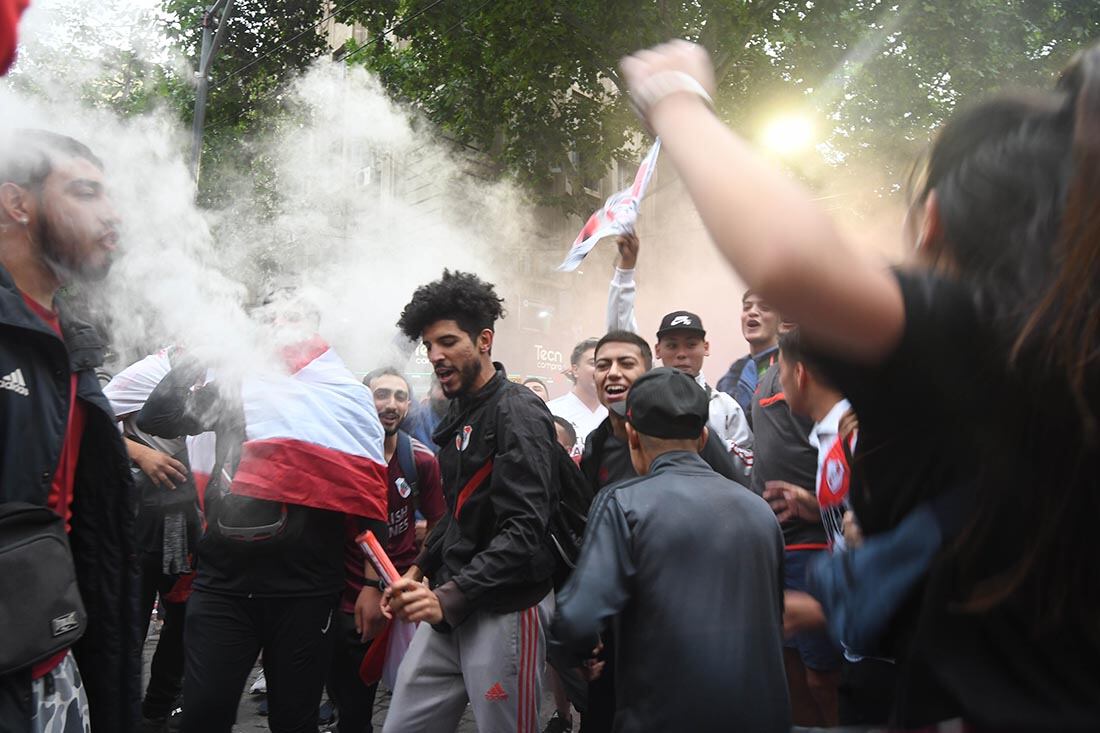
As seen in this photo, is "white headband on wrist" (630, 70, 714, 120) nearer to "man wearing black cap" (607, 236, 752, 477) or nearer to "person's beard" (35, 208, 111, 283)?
"person's beard" (35, 208, 111, 283)

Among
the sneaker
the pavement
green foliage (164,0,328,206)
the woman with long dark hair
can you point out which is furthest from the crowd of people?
green foliage (164,0,328,206)

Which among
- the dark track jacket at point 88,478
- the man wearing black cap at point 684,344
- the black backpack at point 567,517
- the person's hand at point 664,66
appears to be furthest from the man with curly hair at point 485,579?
the person's hand at point 664,66

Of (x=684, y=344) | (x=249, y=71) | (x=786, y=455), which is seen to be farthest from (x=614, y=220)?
(x=249, y=71)

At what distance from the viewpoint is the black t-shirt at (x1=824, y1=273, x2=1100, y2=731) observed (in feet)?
2.81

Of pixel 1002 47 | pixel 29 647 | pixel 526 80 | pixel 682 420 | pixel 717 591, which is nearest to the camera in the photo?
pixel 29 647

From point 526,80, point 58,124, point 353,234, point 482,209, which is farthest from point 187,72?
point 58,124

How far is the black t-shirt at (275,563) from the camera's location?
11.3ft

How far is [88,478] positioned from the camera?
2.28 metres

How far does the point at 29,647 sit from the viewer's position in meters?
1.82

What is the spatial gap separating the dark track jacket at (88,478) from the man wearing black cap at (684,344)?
230cm

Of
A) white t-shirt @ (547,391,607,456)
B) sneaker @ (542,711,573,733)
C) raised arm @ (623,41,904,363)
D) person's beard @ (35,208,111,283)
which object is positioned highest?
white t-shirt @ (547,391,607,456)

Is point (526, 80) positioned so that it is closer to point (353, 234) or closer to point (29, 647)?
point (353, 234)

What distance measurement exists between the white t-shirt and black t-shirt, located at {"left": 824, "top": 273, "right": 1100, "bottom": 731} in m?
4.80

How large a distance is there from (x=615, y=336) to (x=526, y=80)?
35.3ft
